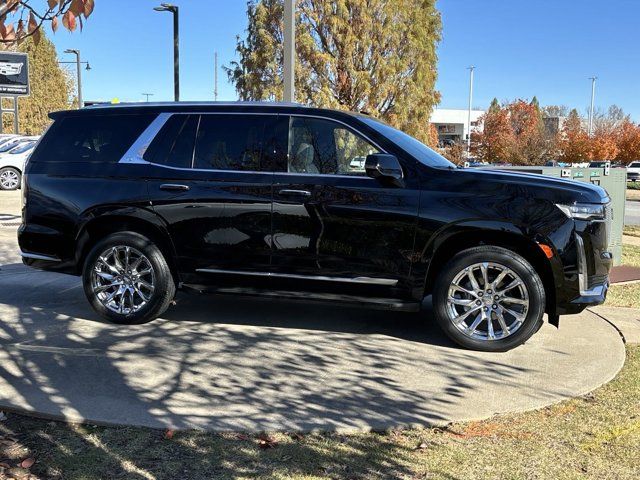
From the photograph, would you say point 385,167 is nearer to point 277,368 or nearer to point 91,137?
point 277,368

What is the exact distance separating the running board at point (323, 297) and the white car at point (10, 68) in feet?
98.6

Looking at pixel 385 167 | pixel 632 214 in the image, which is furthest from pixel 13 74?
pixel 385 167

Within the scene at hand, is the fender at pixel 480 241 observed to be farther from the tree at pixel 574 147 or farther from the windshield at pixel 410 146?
the tree at pixel 574 147

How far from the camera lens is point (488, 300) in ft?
17.1

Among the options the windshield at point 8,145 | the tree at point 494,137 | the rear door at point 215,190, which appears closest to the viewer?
the rear door at point 215,190

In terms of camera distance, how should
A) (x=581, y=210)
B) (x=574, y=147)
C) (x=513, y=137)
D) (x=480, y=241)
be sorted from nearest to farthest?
(x=581, y=210), (x=480, y=241), (x=574, y=147), (x=513, y=137)

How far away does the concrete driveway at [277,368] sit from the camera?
395 cm

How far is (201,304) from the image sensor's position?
264 inches

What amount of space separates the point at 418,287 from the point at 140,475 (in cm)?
282

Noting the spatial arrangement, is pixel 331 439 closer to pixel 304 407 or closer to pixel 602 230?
pixel 304 407

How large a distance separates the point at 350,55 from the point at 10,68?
19342 millimetres

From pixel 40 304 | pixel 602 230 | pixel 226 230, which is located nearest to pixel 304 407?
pixel 226 230

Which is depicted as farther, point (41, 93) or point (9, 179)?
point (41, 93)

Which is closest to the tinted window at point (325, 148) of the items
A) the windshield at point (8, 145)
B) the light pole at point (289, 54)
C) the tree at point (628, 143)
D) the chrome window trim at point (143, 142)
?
the chrome window trim at point (143, 142)
